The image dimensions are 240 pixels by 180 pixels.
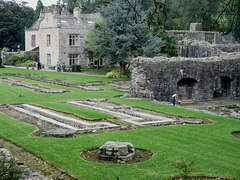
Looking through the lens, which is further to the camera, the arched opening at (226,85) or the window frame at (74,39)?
the window frame at (74,39)

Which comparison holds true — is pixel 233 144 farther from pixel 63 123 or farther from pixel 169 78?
pixel 169 78

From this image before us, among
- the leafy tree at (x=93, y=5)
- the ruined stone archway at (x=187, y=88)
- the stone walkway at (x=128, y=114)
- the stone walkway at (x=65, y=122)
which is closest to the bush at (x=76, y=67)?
the ruined stone archway at (x=187, y=88)

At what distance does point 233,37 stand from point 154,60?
25579 mm

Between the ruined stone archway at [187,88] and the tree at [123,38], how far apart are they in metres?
9.85

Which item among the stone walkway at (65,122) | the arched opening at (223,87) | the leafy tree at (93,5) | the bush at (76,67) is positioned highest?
the leafy tree at (93,5)

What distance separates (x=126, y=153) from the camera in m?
10.3

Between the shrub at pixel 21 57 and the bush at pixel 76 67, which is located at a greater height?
the shrub at pixel 21 57

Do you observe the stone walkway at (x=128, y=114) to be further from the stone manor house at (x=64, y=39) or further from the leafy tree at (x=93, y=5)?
the leafy tree at (x=93, y=5)

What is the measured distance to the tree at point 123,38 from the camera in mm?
34625

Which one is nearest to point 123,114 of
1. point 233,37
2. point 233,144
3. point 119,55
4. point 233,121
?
point 233,121

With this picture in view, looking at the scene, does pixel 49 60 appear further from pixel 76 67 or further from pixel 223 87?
pixel 223 87

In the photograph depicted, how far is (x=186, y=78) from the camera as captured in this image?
81.0 feet

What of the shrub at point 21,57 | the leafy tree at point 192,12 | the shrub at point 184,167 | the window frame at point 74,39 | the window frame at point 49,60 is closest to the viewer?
the shrub at point 184,167

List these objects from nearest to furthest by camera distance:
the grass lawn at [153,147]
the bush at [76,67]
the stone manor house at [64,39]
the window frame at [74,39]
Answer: the grass lawn at [153,147]
the bush at [76,67]
the stone manor house at [64,39]
the window frame at [74,39]
